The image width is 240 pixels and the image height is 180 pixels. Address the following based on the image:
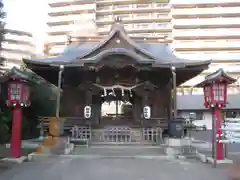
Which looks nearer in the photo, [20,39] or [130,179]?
[130,179]

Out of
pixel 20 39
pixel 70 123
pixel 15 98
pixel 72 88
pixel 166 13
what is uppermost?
pixel 166 13

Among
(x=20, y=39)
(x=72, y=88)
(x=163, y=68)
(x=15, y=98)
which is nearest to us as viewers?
(x=15, y=98)

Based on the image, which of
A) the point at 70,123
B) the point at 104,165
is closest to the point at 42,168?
the point at 104,165

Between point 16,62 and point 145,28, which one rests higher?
point 145,28

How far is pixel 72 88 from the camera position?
17516mm

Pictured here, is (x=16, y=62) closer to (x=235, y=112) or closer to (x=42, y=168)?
(x=235, y=112)

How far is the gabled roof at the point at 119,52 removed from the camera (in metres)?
15.1

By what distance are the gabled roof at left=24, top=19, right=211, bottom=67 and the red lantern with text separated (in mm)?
4618

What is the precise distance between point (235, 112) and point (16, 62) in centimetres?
4990

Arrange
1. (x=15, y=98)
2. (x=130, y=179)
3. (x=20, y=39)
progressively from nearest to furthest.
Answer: (x=130, y=179), (x=15, y=98), (x=20, y=39)

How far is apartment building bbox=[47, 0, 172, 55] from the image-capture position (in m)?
66.7

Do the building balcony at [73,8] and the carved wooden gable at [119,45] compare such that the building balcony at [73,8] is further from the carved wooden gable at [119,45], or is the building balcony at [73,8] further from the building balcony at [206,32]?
the carved wooden gable at [119,45]

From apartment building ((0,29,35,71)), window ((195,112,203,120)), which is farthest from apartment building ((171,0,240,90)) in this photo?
apartment building ((0,29,35,71))

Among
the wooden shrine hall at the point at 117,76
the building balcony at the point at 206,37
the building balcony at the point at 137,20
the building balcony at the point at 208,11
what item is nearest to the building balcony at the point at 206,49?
the building balcony at the point at 206,37
